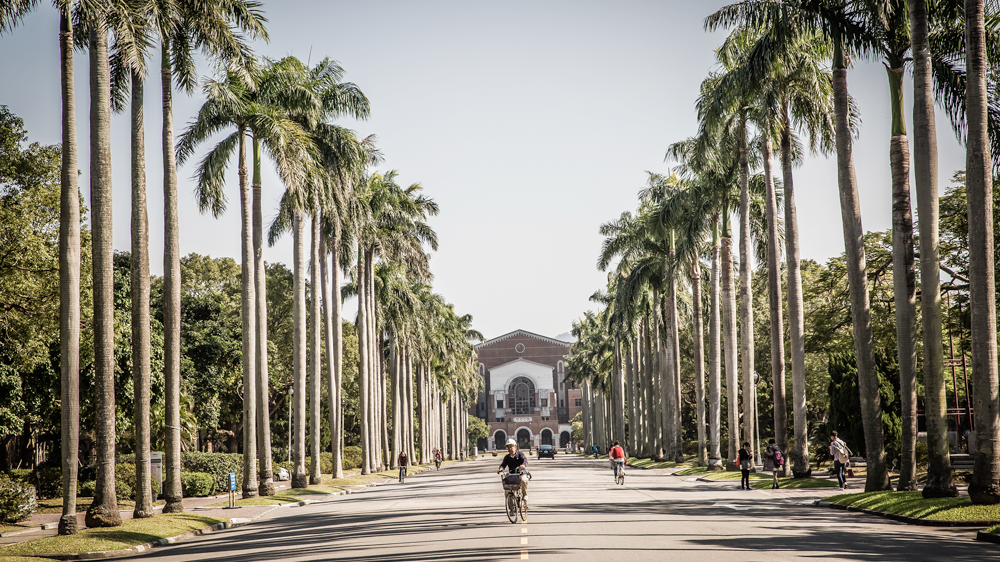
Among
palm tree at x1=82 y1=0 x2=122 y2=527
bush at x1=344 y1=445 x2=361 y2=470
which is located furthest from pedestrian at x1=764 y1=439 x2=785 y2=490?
bush at x1=344 y1=445 x2=361 y2=470

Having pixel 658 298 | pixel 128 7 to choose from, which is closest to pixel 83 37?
pixel 128 7

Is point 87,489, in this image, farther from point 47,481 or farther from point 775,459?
point 775,459

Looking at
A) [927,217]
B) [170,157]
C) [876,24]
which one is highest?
[876,24]

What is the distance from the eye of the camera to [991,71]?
73.4 ft

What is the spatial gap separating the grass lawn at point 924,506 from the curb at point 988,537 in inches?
71.7

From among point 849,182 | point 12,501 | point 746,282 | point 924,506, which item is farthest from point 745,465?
point 12,501

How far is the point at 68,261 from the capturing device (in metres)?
19.0

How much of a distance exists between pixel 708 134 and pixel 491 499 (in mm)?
14547

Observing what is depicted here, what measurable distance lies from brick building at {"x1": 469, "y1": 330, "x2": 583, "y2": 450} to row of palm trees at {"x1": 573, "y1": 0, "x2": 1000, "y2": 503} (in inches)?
4106

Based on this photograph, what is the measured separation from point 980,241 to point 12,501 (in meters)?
23.2

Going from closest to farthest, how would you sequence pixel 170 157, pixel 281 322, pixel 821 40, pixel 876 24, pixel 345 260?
1. pixel 876 24
2. pixel 170 157
3. pixel 821 40
4. pixel 345 260
5. pixel 281 322

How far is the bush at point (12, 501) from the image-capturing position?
78.2 ft

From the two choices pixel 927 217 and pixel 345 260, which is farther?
pixel 345 260

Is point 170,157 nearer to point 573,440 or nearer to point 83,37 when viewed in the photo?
point 83,37
